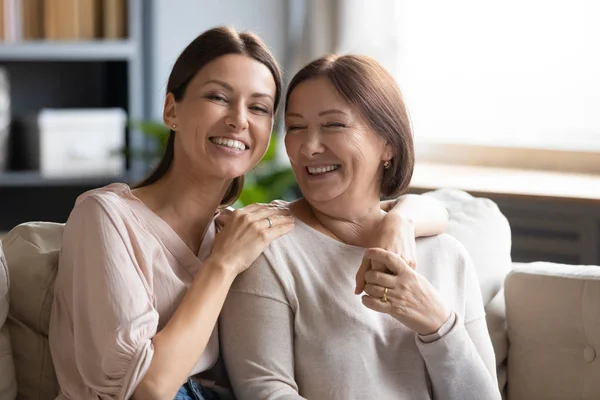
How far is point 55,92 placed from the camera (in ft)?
12.8

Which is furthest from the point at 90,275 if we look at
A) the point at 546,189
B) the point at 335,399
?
the point at 546,189

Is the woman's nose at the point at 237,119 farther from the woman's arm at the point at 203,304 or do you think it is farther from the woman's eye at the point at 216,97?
the woman's arm at the point at 203,304

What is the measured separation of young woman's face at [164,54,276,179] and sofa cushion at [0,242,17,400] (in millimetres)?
382

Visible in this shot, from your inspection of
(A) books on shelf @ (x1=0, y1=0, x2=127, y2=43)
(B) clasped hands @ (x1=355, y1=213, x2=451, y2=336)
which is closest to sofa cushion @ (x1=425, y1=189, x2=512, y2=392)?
(B) clasped hands @ (x1=355, y1=213, x2=451, y2=336)

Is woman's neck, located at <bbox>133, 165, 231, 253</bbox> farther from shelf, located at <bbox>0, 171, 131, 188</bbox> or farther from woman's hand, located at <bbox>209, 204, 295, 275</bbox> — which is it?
shelf, located at <bbox>0, 171, 131, 188</bbox>

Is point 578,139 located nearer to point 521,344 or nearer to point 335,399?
point 521,344

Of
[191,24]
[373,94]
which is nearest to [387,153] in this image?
[373,94]

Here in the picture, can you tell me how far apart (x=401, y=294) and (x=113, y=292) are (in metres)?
0.48

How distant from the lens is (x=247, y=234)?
5.65ft

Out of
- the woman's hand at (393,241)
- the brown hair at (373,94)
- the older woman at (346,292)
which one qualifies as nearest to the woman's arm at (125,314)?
the older woman at (346,292)

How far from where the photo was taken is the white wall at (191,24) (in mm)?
3902

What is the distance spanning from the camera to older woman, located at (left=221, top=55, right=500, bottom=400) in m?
1.70

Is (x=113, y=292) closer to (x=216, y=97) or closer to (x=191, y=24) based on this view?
(x=216, y=97)

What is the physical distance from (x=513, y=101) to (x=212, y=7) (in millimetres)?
1270
